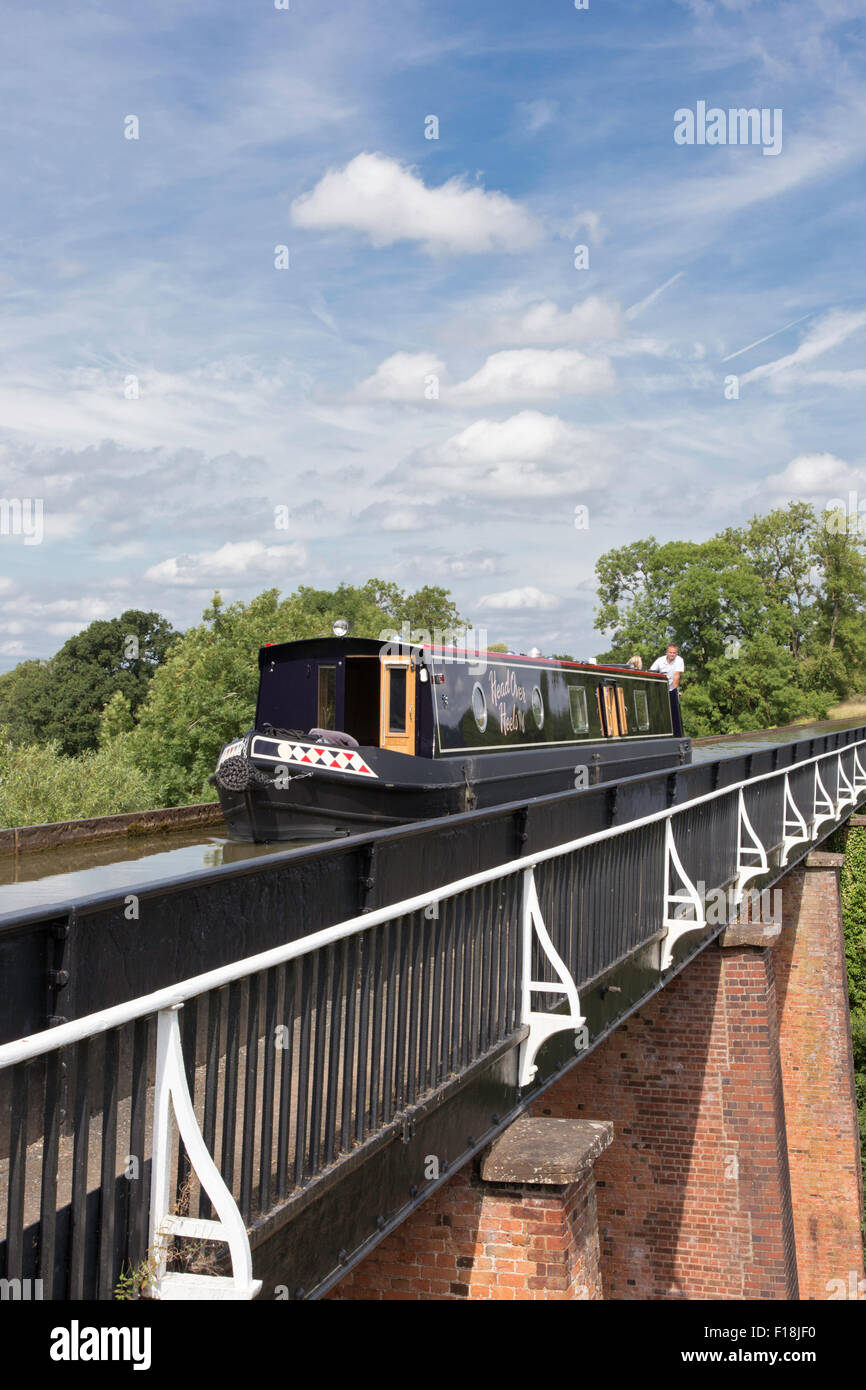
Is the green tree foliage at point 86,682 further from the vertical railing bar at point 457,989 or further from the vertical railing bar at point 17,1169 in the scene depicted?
the vertical railing bar at point 17,1169

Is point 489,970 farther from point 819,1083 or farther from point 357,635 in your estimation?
point 357,635

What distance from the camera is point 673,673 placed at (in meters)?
19.0

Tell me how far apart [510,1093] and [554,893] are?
0.97 meters

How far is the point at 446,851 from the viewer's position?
198 inches

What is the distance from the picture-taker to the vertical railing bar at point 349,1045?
3719 millimetres

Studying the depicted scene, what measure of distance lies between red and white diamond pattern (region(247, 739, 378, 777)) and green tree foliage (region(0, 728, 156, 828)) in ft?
39.5

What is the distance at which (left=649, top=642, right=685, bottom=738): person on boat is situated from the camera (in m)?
18.8

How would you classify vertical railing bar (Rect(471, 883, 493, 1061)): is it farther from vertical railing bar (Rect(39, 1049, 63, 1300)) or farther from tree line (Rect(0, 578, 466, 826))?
tree line (Rect(0, 578, 466, 826))

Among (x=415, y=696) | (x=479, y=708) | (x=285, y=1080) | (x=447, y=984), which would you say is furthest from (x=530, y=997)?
(x=479, y=708)

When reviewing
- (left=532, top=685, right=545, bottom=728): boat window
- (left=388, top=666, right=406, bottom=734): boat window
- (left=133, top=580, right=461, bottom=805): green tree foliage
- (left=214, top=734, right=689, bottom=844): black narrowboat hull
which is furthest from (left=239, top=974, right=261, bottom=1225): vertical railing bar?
(left=133, top=580, right=461, bottom=805): green tree foliage

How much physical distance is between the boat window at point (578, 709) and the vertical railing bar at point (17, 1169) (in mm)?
13862

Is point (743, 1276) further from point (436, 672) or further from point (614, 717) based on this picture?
point (614, 717)

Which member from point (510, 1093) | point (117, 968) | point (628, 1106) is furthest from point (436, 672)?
point (117, 968)

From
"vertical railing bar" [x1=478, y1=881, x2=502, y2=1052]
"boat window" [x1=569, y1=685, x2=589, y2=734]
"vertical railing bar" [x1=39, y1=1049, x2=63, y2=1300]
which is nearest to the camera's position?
"vertical railing bar" [x1=39, y1=1049, x2=63, y2=1300]
